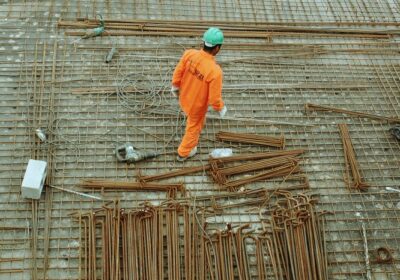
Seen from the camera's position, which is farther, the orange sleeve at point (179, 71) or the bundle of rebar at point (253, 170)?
the bundle of rebar at point (253, 170)

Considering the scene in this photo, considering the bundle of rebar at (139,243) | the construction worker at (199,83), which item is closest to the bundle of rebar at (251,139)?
the construction worker at (199,83)

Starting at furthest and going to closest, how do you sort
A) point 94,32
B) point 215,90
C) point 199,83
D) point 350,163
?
point 94,32 < point 350,163 < point 199,83 < point 215,90

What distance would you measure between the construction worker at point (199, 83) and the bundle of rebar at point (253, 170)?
0.41 m

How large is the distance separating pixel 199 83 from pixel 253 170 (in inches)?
49.1

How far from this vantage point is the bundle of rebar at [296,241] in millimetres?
4074

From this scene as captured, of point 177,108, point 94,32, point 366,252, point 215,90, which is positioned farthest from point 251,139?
point 94,32

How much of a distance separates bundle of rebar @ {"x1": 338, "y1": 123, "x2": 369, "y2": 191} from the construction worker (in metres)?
1.70

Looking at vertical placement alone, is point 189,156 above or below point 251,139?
below

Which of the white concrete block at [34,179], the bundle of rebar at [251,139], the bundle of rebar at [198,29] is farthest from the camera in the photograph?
the bundle of rebar at [198,29]

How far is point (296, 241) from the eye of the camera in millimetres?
4168

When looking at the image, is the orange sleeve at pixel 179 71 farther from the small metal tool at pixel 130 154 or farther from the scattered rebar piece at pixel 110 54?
the scattered rebar piece at pixel 110 54

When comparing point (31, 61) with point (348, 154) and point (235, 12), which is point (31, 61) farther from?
point (348, 154)

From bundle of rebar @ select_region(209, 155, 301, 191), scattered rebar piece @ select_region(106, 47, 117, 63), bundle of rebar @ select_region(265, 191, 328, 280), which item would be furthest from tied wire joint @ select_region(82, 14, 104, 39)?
bundle of rebar @ select_region(265, 191, 328, 280)

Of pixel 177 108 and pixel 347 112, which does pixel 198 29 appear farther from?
pixel 347 112
